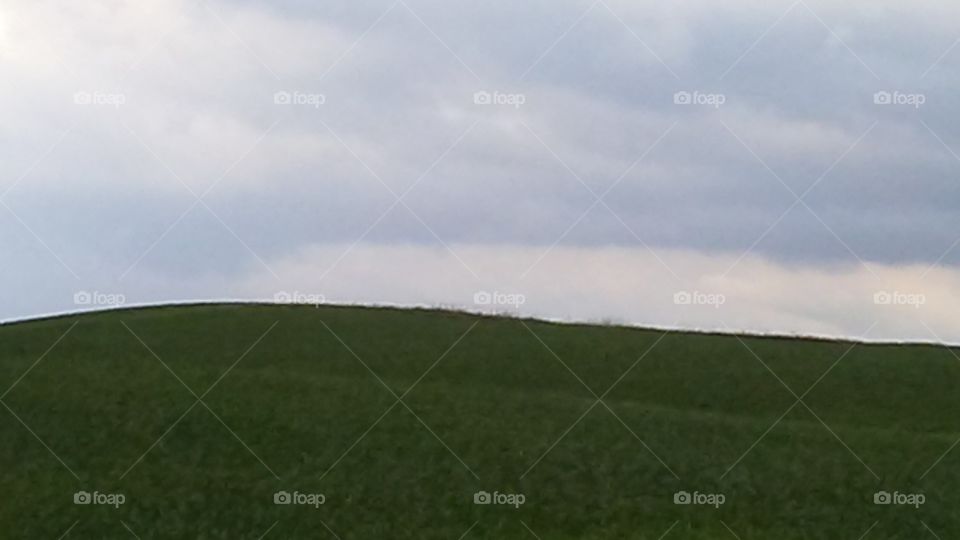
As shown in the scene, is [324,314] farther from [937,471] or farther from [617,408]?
[937,471]

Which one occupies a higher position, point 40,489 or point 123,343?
point 123,343

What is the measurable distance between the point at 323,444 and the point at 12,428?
12002 millimetres

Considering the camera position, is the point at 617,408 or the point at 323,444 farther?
the point at 617,408

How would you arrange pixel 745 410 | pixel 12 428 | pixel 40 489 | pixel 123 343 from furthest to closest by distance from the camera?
pixel 123 343, pixel 745 410, pixel 12 428, pixel 40 489

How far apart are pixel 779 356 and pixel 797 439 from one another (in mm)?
11864

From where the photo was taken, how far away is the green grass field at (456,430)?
1240 inches

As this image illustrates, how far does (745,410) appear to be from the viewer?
41875 millimetres

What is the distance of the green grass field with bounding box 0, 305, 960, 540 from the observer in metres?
31.5

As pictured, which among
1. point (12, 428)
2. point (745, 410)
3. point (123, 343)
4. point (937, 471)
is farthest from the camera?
point (123, 343)

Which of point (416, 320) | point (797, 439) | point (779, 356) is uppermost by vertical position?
point (416, 320)

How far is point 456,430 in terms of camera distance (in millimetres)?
37500

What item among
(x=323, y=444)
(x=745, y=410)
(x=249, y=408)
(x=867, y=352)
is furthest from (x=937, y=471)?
(x=249, y=408)

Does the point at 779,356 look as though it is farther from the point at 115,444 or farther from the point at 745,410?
the point at 115,444

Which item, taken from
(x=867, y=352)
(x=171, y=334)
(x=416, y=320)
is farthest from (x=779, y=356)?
(x=171, y=334)
